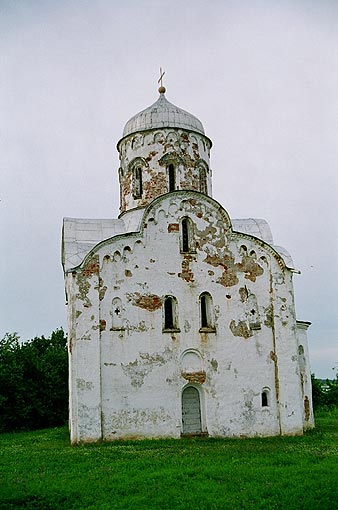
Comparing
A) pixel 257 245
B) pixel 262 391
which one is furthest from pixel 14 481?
pixel 257 245

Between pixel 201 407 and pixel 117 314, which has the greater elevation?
pixel 117 314

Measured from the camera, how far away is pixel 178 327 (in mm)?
18938

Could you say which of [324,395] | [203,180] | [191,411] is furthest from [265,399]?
[324,395]

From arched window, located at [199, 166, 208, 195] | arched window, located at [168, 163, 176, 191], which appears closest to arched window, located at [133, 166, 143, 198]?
arched window, located at [168, 163, 176, 191]

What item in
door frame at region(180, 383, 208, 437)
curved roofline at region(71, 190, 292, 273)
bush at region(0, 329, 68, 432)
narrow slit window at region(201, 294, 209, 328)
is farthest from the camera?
bush at region(0, 329, 68, 432)

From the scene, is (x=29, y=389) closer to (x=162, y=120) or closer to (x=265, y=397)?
(x=265, y=397)

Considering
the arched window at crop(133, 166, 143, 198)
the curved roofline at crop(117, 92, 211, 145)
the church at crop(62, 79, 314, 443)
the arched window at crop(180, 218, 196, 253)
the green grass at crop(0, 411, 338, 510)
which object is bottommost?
the green grass at crop(0, 411, 338, 510)

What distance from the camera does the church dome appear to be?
22500 millimetres

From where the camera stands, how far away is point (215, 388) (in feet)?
61.9

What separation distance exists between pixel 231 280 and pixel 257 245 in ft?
5.23

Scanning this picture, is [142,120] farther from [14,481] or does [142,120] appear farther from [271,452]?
[14,481]

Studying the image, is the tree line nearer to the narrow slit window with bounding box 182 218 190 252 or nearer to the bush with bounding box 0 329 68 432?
the bush with bounding box 0 329 68 432

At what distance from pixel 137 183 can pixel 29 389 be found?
11.2 meters

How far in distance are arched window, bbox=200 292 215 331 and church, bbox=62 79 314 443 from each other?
0.15ft
